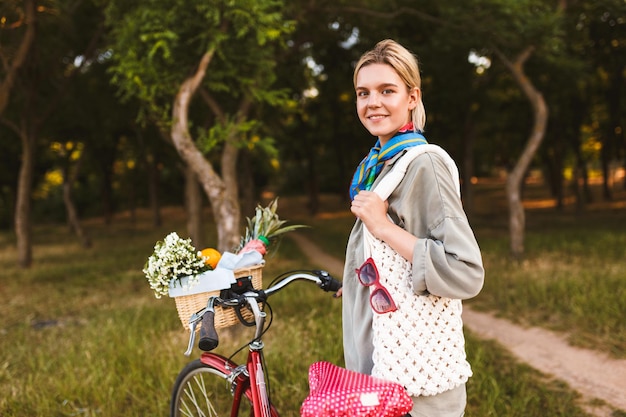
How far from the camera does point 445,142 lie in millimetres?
24516

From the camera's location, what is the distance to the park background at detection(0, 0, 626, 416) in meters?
5.36

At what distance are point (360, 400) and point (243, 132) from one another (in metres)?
6.30

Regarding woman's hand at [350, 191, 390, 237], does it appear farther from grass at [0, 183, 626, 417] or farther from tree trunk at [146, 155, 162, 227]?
tree trunk at [146, 155, 162, 227]

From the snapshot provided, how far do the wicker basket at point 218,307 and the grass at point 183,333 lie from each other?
233 cm

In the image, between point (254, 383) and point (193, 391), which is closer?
point (254, 383)

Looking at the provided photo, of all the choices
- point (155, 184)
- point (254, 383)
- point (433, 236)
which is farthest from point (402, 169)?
point (155, 184)

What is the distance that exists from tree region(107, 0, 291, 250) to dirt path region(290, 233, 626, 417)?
355cm

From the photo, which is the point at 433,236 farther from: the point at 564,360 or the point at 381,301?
the point at 564,360

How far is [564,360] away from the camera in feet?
18.6

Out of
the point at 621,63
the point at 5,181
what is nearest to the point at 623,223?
the point at 621,63

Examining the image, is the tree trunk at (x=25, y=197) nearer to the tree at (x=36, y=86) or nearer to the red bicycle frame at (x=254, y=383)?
the tree at (x=36, y=86)

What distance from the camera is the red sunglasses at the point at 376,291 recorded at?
5.76 feet

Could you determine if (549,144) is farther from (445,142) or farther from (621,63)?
(621,63)

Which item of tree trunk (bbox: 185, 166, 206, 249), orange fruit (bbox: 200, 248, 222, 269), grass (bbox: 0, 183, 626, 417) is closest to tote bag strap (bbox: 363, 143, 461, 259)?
orange fruit (bbox: 200, 248, 222, 269)
